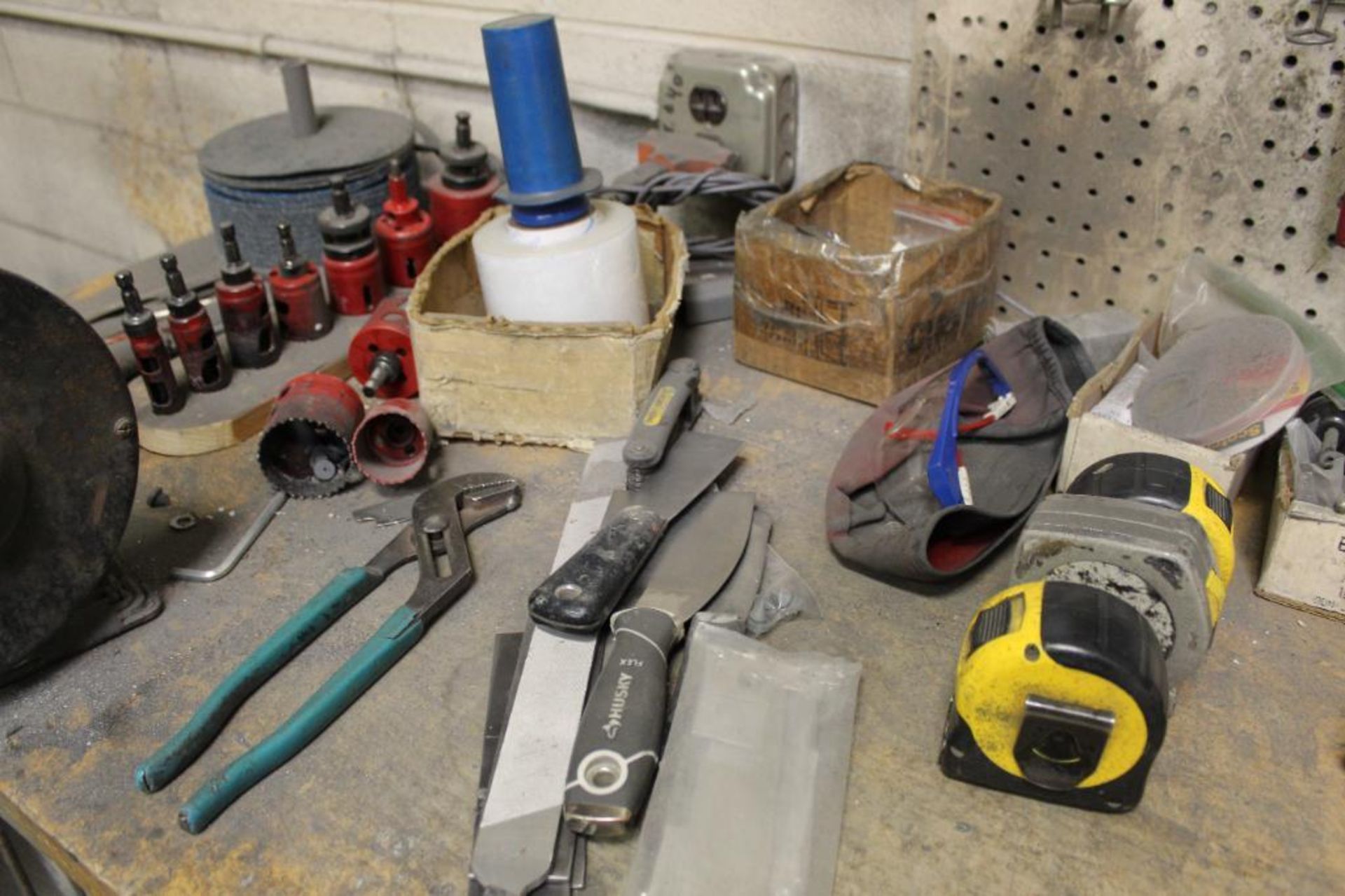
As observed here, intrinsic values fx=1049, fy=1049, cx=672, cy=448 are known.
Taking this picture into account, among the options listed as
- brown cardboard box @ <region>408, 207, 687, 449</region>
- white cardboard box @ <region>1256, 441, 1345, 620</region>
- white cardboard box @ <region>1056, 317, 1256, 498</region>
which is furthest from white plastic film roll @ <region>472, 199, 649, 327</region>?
white cardboard box @ <region>1256, 441, 1345, 620</region>

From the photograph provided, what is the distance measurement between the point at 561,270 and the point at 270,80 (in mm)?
910

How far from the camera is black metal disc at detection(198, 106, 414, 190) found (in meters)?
1.20

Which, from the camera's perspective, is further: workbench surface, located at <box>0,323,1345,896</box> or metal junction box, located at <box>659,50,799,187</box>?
metal junction box, located at <box>659,50,799,187</box>

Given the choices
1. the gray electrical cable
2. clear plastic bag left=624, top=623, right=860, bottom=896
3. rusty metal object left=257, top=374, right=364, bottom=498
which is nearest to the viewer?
clear plastic bag left=624, top=623, right=860, bottom=896

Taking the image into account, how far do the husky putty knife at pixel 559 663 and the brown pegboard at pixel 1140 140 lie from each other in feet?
1.40

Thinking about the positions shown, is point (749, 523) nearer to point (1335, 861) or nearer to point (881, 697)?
point (881, 697)

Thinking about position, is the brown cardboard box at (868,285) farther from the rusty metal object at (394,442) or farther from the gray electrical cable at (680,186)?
the rusty metal object at (394,442)

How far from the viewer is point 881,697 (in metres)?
0.68

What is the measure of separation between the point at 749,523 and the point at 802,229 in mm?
381

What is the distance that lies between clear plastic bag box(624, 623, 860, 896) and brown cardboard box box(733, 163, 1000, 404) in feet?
1.11

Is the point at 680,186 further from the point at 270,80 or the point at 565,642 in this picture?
the point at 270,80

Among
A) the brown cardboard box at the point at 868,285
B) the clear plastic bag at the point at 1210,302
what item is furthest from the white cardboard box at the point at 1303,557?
the brown cardboard box at the point at 868,285

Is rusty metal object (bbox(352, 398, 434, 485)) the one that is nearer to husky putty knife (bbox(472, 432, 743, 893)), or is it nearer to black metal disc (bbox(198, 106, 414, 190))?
husky putty knife (bbox(472, 432, 743, 893))

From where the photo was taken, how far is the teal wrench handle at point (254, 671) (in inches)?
25.1
